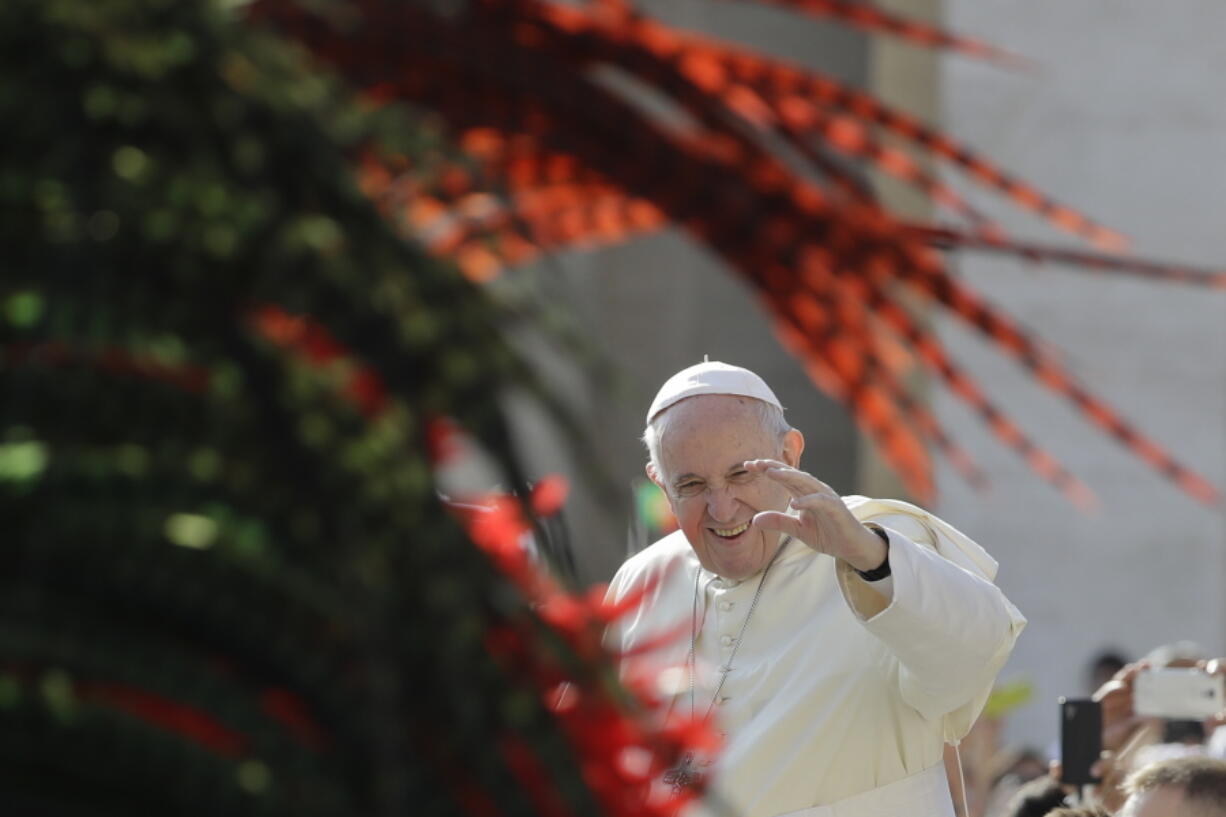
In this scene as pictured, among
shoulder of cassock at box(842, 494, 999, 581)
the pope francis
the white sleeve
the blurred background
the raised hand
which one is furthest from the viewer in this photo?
the blurred background

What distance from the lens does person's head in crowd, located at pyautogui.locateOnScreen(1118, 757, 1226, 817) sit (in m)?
3.53

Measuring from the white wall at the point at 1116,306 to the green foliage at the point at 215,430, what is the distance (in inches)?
409

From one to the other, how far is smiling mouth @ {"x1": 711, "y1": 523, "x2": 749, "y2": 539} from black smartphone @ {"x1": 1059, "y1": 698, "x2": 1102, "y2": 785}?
3.58 ft

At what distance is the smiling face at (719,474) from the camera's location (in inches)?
135

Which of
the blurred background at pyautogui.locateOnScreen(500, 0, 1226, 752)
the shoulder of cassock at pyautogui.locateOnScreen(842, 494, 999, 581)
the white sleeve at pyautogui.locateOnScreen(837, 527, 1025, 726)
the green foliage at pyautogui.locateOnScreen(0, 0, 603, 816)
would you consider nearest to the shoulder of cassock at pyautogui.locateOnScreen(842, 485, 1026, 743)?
the shoulder of cassock at pyautogui.locateOnScreen(842, 494, 999, 581)

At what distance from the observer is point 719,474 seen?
342 centimetres

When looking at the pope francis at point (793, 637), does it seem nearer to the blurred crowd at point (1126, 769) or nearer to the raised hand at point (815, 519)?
the raised hand at point (815, 519)

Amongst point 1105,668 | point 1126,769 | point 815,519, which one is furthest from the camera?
point 1105,668

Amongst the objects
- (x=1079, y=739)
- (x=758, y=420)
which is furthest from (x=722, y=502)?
(x=1079, y=739)

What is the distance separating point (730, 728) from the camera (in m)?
3.42

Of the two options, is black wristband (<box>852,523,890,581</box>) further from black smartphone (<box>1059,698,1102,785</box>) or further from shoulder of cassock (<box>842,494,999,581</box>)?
black smartphone (<box>1059,698,1102,785</box>)

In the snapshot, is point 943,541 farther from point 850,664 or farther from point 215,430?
point 215,430

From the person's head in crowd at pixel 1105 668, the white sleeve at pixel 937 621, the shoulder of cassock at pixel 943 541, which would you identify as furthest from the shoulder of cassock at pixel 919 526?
the person's head in crowd at pixel 1105 668

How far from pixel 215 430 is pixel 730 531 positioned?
291 centimetres
